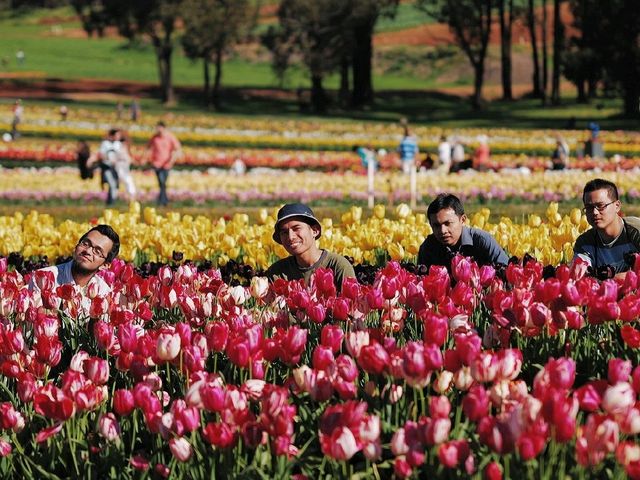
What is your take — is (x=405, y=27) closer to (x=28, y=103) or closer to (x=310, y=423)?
(x=28, y=103)

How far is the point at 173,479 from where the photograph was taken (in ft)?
13.0

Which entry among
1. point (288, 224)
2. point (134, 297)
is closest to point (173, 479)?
point (134, 297)

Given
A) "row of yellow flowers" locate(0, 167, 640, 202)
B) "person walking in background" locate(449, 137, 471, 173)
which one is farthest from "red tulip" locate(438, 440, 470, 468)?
"person walking in background" locate(449, 137, 471, 173)


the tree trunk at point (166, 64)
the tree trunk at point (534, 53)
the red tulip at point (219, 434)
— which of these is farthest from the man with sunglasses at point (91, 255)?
the tree trunk at point (534, 53)

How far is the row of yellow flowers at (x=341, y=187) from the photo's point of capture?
18.9 meters

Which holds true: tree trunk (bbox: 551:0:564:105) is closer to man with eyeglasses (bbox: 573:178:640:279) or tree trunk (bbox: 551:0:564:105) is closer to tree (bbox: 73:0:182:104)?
tree (bbox: 73:0:182:104)

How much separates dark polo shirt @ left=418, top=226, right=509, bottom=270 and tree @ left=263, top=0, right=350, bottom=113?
44813 millimetres

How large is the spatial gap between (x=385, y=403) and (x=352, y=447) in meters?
0.77

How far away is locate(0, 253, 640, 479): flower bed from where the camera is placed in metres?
3.53

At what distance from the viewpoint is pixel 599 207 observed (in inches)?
279

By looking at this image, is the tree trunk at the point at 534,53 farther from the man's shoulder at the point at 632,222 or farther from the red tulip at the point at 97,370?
the red tulip at the point at 97,370

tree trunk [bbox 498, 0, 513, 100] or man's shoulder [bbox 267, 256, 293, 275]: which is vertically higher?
tree trunk [bbox 498, 0, 513, 100]

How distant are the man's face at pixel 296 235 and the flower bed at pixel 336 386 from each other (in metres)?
1.00

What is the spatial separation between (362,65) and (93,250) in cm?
5081
